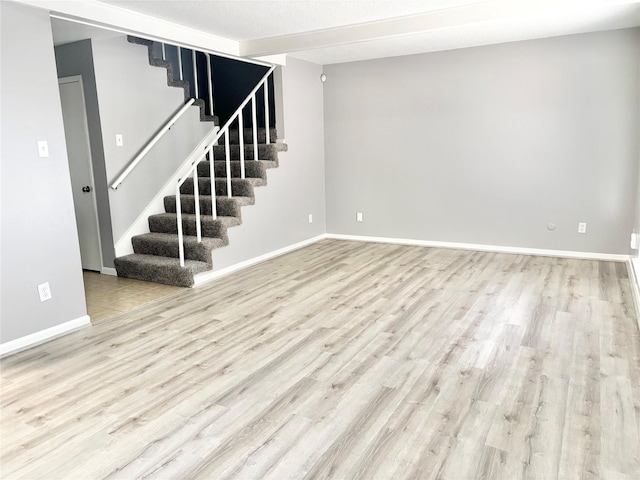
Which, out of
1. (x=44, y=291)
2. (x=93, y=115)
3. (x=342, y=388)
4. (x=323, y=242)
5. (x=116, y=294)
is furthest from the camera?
(x=323, y=242)

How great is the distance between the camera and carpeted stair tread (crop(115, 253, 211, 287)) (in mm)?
4398

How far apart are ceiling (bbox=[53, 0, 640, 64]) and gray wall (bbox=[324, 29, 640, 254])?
0.39 m

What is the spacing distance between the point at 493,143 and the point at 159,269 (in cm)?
390

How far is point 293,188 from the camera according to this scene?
5879mm

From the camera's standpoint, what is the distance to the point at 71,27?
12.7ft

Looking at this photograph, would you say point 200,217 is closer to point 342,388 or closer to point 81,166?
point 81,166

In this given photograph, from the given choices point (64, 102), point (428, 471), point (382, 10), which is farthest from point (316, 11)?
point (428, 471)

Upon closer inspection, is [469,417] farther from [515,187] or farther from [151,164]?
[151,164]

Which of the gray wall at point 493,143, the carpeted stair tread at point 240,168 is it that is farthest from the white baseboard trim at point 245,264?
the carpeted stair tread at point 240,168

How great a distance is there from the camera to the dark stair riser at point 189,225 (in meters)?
4.75

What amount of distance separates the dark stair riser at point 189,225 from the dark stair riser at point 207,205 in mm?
135

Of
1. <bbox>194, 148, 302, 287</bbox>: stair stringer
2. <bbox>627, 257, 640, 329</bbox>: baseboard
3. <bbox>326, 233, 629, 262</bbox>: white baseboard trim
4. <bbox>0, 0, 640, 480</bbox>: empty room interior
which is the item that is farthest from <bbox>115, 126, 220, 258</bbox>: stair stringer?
<bbox>627, 257, 640, 329</bbox>: baseboard

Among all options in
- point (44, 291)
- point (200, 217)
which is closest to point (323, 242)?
point (200, 217)

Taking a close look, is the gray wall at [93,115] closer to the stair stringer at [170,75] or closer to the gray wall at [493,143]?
the stair stringer at [170,75]
